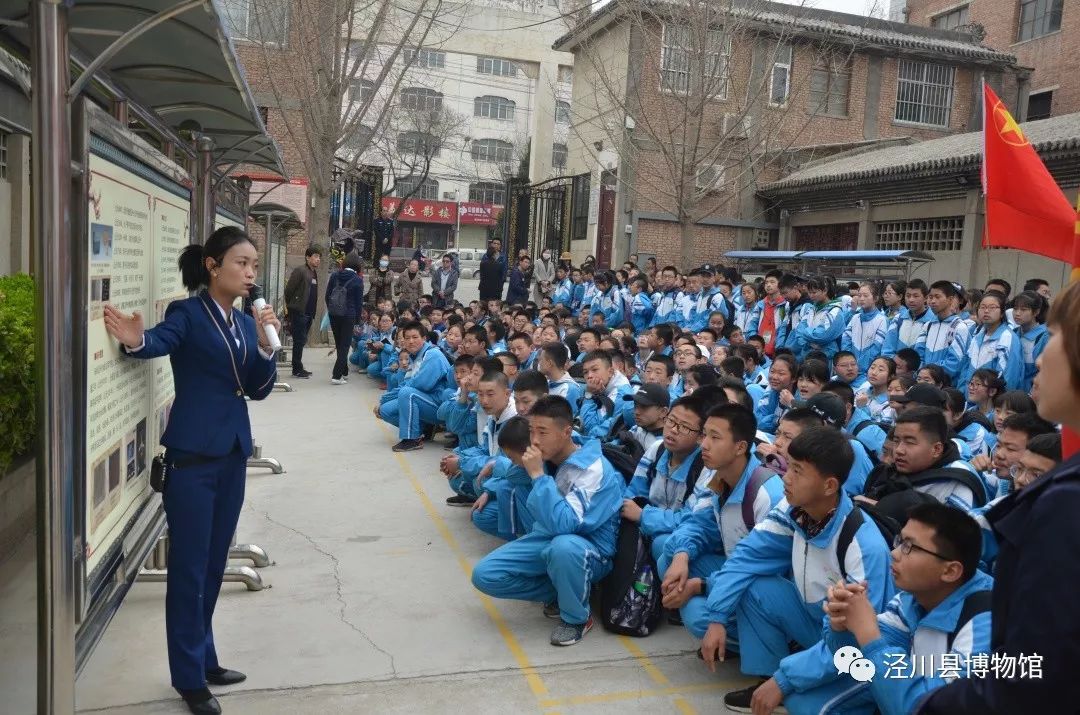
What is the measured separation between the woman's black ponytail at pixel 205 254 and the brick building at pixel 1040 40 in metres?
22.9

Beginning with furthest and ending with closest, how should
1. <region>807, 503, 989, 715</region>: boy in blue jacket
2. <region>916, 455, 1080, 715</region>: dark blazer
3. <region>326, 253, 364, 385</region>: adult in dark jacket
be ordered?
<region>326, 253, 364, 385</region>: adult in dark jacket, <region>807, 503, 989, 715</region>: boy in blue jacket, <region>916, 455, 1080, 715</region>: dark blazer

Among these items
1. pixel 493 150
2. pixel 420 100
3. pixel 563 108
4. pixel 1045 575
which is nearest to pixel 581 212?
pixel 563 108

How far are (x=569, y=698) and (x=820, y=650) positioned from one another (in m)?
1.06

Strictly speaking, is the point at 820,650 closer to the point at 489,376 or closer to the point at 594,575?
the point at 594,575

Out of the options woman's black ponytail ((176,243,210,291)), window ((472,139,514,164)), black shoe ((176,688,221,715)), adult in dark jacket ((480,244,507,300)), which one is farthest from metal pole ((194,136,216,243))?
window ((472,139,514,164))

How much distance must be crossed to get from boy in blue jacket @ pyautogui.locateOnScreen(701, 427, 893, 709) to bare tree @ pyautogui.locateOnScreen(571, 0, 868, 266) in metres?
10.2

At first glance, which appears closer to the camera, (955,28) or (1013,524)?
(1013,524)

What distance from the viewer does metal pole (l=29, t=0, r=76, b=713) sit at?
2.30 m

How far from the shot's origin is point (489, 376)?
5.91 meters

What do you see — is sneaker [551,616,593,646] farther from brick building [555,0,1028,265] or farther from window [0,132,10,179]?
brick building [555,0,1028,265]

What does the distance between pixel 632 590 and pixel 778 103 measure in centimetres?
1469

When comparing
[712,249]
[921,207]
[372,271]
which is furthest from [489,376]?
[712,249]

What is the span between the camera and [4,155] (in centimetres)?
862

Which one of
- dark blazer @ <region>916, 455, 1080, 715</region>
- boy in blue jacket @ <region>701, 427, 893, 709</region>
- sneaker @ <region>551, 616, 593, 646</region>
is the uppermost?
dark blazer @ <region>916, 455, 1080, 715</region>
